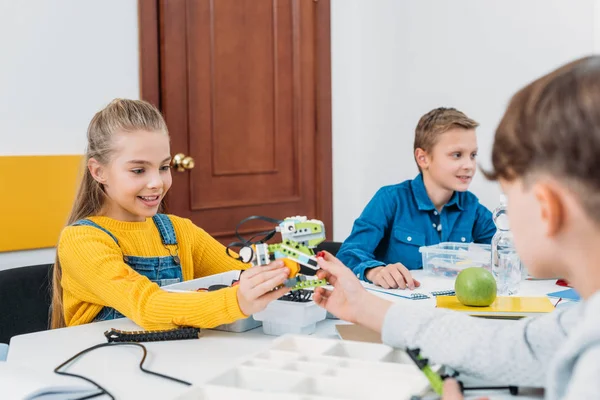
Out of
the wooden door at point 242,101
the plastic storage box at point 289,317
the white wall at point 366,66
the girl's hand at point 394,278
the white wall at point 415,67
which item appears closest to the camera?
the plastic storage box at point 289,317

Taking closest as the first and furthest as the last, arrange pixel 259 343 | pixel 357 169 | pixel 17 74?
pixel 259 343
pixel 17 74
pixel 357 169

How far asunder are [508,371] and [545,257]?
0.75 ft

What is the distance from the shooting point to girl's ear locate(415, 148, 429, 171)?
2445mm

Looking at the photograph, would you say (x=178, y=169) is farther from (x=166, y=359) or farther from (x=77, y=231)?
(x=166, y=359)

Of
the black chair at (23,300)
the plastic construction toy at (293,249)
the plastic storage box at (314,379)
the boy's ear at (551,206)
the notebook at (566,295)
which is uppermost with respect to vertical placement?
the boy's ear at (551,206)

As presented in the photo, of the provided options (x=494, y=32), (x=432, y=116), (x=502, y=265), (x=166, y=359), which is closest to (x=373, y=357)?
(x=166, y=359)

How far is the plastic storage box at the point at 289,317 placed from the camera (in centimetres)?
125

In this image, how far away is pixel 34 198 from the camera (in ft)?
7.77

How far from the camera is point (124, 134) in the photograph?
165cm

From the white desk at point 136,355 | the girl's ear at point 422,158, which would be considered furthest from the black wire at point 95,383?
the girl's ear at point 422,158

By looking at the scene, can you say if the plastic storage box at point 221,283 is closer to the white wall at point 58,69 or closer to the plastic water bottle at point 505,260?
the plastic water bottle at point 505,260

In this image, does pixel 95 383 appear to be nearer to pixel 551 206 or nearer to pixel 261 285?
pixel 261 285

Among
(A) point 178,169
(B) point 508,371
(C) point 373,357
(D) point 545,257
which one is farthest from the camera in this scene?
(A) point 178,169

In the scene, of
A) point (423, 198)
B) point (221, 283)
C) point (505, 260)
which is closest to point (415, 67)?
point (423, 198)
